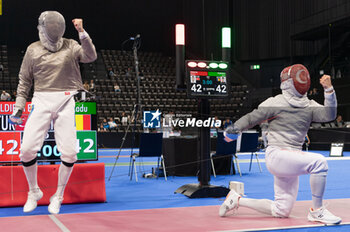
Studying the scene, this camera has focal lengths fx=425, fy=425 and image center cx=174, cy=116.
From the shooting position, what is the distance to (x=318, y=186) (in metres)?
3.28

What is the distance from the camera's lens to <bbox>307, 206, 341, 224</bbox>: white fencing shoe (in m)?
3.23

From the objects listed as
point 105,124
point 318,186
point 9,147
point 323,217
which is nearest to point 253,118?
point 318,186

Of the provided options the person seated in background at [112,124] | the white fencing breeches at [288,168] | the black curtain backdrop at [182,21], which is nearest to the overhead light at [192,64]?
the white fencing breeches at [288,168]

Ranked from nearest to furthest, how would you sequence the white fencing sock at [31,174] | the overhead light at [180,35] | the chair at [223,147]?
the white fencing sock at [31,174] → the overhead light at [180,35] → the chair at [223,147]

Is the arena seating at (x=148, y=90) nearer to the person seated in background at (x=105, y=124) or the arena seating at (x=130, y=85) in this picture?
the arena seating at (x=130, y=85)

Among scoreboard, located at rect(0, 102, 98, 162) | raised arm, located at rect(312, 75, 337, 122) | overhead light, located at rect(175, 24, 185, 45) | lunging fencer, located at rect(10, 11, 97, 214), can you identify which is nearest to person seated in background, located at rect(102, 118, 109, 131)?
scoreboard, located at rect(0, 102, 98, 162)

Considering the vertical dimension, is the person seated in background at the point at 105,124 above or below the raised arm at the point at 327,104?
below

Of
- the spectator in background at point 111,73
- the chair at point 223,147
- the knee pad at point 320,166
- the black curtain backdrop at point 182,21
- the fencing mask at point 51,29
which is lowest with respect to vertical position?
the chair at point 223,147

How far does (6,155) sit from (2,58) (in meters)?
16.8

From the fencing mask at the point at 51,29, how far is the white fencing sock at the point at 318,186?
97.7 inches

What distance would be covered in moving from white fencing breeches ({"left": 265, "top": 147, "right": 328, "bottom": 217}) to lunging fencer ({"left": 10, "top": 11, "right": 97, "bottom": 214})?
5.77 feet

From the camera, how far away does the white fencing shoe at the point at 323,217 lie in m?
3.23

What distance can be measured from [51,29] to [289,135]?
2246 millimetres

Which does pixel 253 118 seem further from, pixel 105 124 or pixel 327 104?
pixel 105 124
